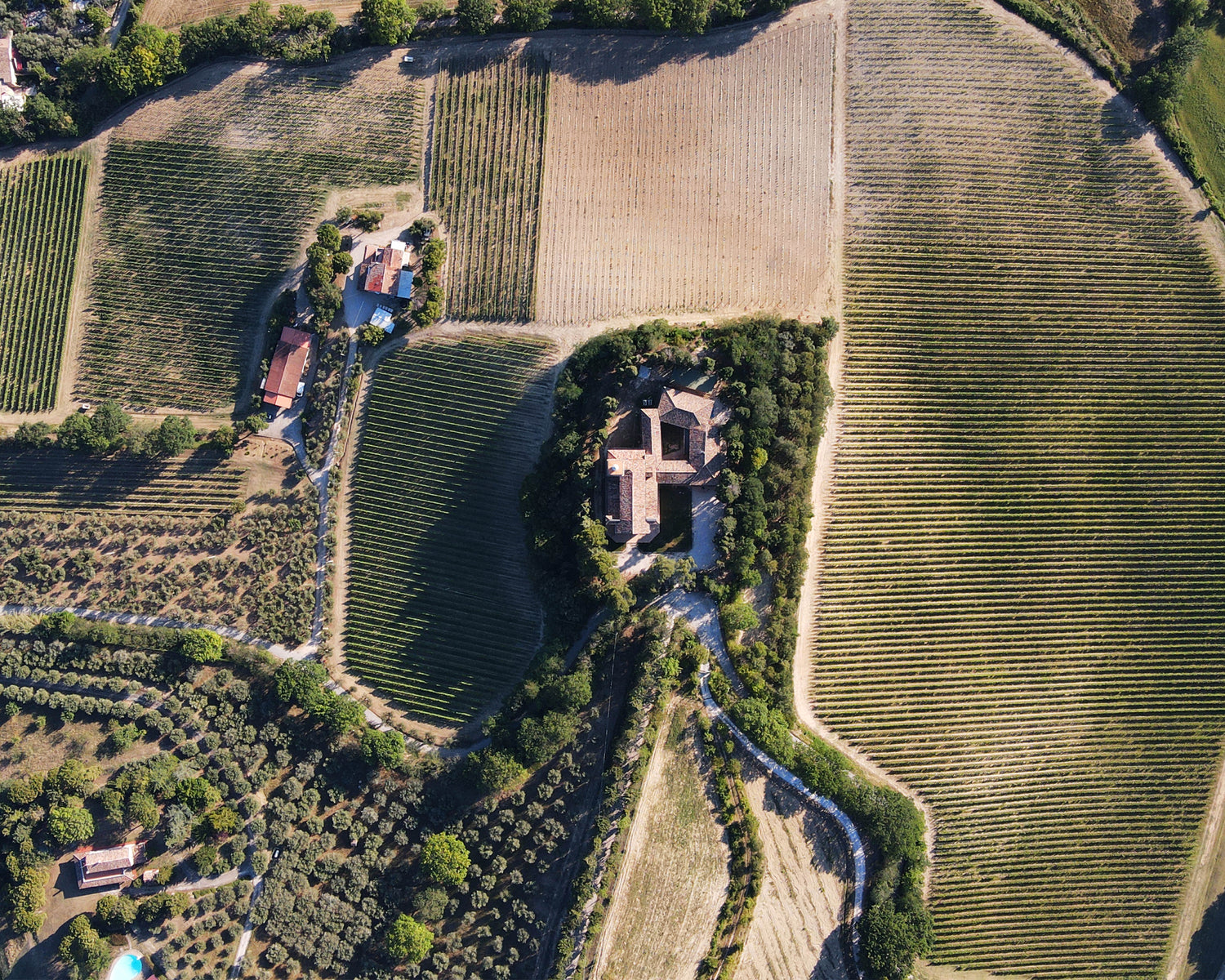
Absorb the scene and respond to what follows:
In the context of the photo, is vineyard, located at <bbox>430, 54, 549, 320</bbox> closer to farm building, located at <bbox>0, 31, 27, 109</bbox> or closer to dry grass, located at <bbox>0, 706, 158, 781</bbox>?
farm building, located at <bbox>0, 31, 27, 109</bbox>

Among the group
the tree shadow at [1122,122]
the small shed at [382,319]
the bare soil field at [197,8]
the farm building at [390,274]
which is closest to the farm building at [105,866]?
the small shed at [382,319]

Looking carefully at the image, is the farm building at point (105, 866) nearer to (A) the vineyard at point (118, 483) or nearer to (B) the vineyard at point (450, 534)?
(B) the vineyard at point (450, 534)

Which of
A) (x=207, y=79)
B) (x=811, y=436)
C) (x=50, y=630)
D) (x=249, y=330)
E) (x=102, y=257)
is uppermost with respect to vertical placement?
(x=207, y=79)

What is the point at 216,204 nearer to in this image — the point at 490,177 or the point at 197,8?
the point at 197,8

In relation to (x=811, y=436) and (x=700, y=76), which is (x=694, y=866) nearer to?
(x=811, y=436)

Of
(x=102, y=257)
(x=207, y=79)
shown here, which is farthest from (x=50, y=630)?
(x=207, y=79)

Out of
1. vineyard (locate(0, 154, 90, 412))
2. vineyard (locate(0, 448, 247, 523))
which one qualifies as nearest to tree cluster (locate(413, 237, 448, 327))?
vineyard (locate(0, 448, 247, 523))
